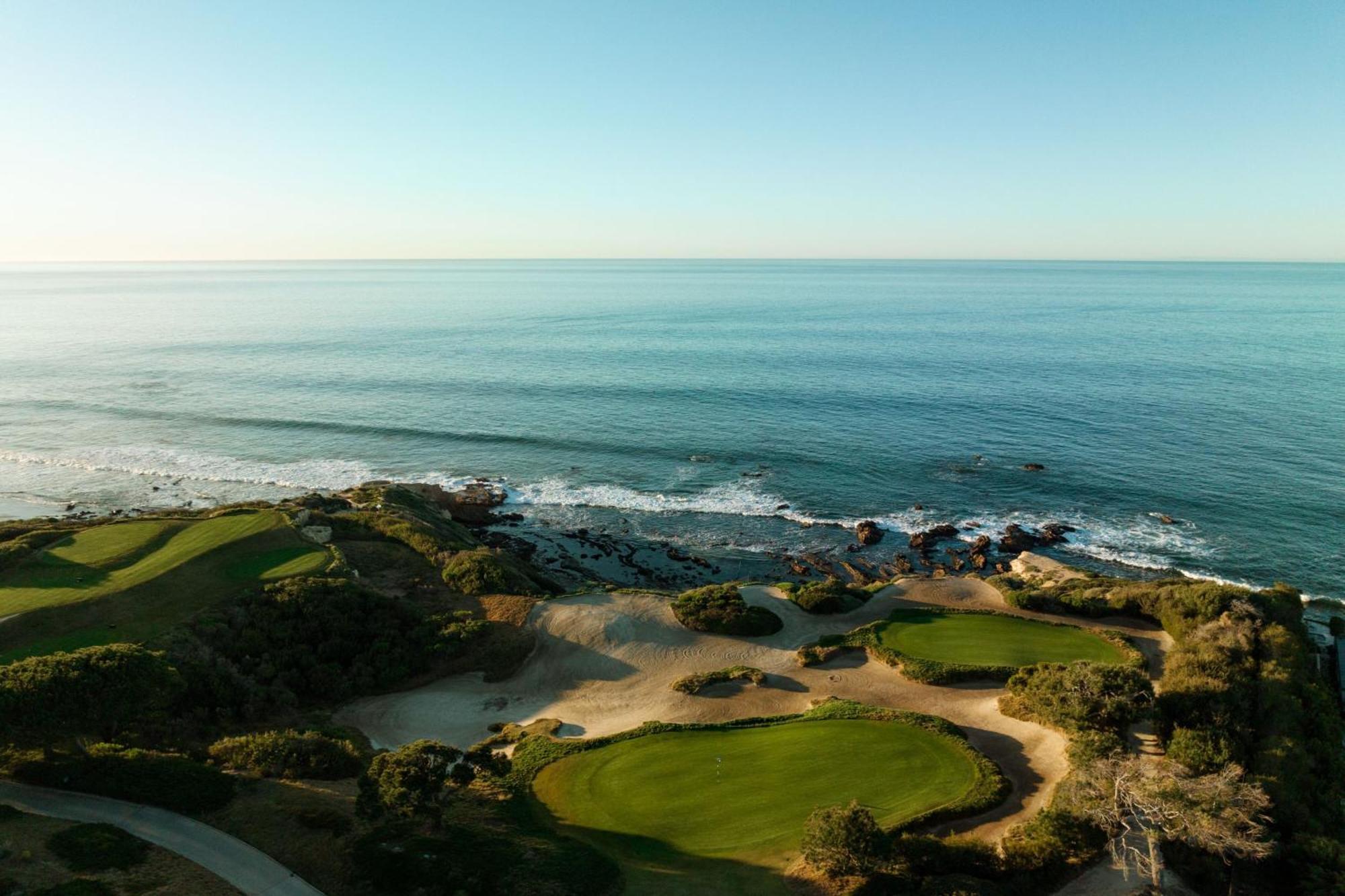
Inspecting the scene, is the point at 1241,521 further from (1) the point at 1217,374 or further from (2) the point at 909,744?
(1) the point at 1217,374

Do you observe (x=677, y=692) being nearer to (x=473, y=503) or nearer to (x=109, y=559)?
(x=109, y=559)

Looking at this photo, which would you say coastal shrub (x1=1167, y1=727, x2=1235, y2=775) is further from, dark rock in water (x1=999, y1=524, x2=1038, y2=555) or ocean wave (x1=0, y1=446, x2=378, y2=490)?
ocean wave (x1=0, y1=446, x2=378, y2=490)

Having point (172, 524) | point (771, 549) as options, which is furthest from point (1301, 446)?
point (172, 524)

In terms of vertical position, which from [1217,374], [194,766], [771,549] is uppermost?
[1217,374]

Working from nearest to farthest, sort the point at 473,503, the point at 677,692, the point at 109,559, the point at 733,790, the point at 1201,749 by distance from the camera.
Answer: the point at 1201,749 < the point at 733,790 < the point at 677,692 < the point at 109,559 < the point at 473,503

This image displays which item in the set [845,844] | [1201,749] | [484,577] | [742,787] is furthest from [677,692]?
[1201,749]

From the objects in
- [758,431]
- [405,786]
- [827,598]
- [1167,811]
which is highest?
[758,431]
